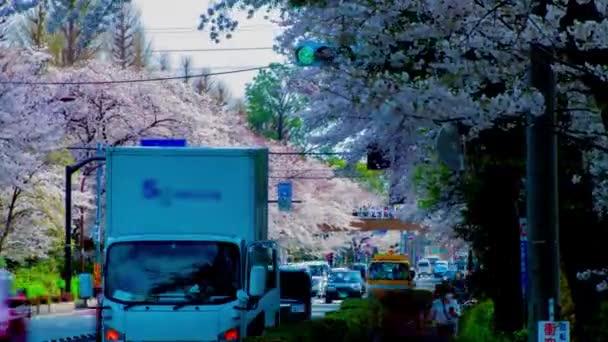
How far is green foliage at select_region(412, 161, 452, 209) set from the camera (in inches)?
953

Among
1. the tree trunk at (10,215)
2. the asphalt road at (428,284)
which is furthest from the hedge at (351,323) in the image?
the asphalt road at (428,284)

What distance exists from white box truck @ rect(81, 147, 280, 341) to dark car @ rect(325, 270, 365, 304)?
37.0 metres

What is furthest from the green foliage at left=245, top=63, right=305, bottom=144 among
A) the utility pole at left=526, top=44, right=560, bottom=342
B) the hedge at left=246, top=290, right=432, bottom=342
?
the utility pole at left=526, top=44, right=560, bottom=342

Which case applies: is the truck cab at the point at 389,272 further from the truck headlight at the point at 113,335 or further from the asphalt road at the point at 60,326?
the truck headlight at the point at 113,335

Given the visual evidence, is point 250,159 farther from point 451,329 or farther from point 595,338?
point 451,329

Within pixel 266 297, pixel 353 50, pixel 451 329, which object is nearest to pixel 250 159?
pixel 266 297

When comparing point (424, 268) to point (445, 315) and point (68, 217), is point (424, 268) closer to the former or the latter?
point (68, 217)

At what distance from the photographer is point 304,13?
13969 mm

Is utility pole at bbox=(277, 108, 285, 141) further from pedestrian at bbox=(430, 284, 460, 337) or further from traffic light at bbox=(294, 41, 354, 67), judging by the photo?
traffic light at bbox=(294, 41, 354, 67)

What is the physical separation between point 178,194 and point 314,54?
2913 mm

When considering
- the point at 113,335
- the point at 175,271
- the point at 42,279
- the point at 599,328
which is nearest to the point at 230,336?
the point at 175,271

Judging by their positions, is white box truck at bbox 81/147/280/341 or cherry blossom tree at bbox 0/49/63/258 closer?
white box truck at bbox 81/147/280/341

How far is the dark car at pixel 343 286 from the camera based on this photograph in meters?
54.0

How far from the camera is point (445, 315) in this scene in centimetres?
2666
